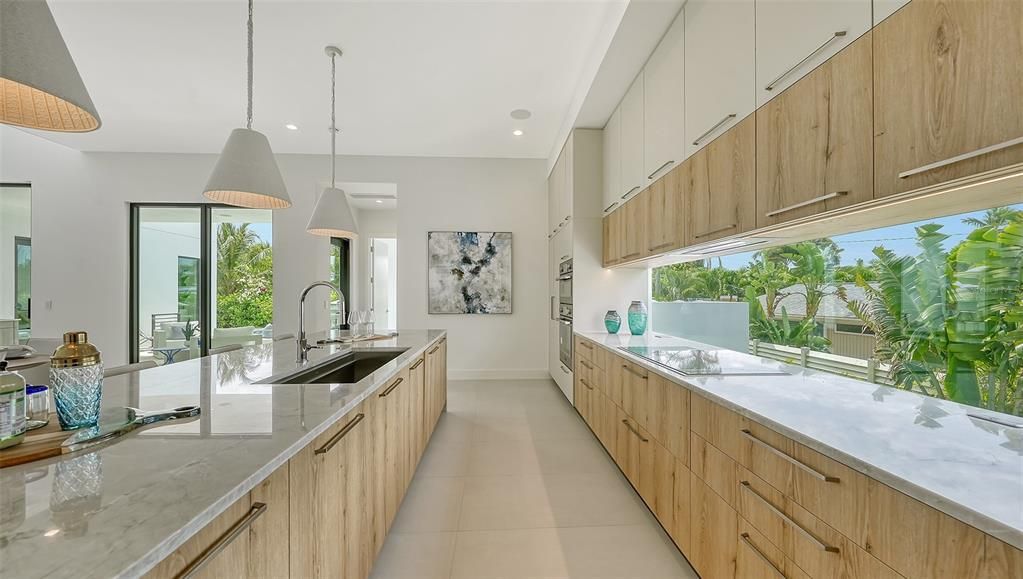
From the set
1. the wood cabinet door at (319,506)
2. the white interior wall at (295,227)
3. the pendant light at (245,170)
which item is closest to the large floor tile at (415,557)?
the wood cabinet door at (319,506)

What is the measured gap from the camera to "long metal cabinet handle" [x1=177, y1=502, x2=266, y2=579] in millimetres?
606

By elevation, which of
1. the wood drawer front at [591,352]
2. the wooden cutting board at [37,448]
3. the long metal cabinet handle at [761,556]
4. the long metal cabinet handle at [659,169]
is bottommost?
the long metal cabinet handle at [761,556]

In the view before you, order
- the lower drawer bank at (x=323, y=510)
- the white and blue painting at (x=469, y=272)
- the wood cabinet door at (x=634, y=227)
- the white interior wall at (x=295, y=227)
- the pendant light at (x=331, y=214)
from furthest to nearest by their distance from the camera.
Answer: the white and blue painting at (x=469, y=272)
the white interior wall at (x=295, y=227)
the pendant light at (x=331, y=214)
the wood cabinet door at (x=634, y=227)
the lower drawer bank at (x=323, y=510)

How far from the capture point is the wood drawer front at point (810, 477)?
0.83 m

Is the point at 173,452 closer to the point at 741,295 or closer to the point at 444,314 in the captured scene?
the point at 741,295

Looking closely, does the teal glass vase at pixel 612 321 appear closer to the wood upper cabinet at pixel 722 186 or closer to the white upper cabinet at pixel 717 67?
the wood upper cabinet at pixel 722 186

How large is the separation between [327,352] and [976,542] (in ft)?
7.90

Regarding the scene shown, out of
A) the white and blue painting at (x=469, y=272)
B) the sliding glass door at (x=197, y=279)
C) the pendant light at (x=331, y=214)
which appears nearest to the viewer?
the pendant light at (x=331, y=214)

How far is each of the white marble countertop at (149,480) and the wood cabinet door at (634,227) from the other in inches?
85.1

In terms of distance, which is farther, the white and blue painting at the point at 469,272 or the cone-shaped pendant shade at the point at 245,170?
the white and blue painting at the point at 469,272

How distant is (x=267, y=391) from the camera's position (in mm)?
1281

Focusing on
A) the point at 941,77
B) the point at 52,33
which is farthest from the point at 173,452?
the point at 941,77

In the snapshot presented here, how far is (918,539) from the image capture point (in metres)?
0.71

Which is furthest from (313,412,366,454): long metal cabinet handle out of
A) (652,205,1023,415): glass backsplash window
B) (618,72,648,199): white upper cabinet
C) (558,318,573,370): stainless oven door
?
(558,318,573,370): stainless oven door
